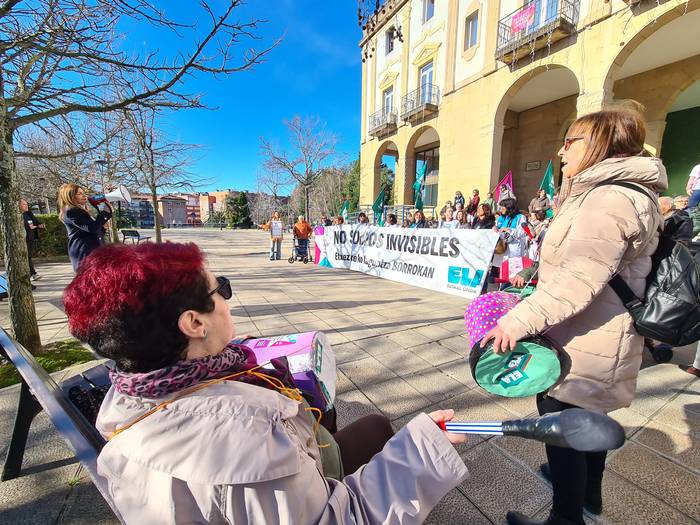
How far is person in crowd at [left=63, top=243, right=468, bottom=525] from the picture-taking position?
64cm

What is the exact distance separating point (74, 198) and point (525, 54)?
14531 millimetres

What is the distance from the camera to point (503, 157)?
15984 millimetres

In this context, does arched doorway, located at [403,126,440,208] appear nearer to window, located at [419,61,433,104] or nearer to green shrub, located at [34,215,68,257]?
window, located at [419,61,433,104]

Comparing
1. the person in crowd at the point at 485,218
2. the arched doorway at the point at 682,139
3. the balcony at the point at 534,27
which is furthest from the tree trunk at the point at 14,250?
the arched doorway at the point at 682,139

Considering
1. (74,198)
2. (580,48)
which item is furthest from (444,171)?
(74,198)

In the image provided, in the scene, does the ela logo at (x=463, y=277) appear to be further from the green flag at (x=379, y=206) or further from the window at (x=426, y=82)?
the window at (x=426, y=82)

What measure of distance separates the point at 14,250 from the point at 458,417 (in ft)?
13.2

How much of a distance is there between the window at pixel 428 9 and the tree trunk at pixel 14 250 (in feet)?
64.9

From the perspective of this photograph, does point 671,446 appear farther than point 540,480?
Yes

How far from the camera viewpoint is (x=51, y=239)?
11289mm

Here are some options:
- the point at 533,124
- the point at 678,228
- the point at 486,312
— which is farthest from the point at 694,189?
the point at 533,124

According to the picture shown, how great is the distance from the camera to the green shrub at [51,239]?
1107cm

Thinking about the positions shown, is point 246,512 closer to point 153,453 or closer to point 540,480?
point 153,453

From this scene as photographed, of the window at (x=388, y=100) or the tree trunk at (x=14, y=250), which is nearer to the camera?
the tree trunk at (x=14, y=250)
